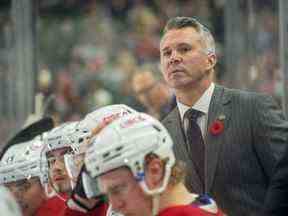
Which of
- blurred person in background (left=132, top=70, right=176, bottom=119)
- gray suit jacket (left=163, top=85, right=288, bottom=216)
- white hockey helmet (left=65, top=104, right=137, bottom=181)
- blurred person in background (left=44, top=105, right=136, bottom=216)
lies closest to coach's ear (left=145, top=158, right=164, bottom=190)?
blurred person in background (left=44, top=105, right=136, bottom=216)

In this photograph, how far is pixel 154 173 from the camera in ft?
9.43

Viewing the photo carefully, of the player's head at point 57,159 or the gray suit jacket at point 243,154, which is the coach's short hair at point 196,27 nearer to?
the gray suit jacket at point 243,154

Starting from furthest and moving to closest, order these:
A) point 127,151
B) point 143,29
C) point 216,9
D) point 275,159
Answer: point 143,29 → point 216,9 → point 275,159 → point 127,151

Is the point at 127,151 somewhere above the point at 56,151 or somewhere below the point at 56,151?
above

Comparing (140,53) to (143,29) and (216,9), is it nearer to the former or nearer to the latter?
(143,29)

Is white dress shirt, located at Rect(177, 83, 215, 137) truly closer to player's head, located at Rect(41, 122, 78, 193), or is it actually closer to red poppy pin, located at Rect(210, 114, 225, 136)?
red poppy pin, located at Rect(210, 114, 225, 136)

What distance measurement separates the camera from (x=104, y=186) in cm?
A: 291

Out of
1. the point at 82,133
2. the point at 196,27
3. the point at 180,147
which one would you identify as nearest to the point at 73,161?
the point at 82,133

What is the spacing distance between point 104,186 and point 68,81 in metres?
6.16

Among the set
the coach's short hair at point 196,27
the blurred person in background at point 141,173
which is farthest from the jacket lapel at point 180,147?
the blurred person in background at point 141,173

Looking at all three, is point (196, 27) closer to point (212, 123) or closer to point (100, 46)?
point (212, 123)

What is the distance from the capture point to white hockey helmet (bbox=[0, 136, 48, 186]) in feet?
13.4

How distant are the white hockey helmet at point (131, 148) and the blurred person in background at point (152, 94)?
125 inches

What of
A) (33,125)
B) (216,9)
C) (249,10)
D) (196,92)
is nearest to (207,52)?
(196,92)
